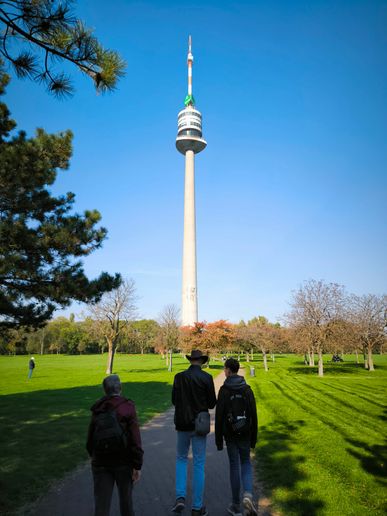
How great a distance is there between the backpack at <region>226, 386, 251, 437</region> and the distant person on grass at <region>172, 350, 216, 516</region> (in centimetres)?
27

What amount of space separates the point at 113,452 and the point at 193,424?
159 centimetres

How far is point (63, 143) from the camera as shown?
9688 mm

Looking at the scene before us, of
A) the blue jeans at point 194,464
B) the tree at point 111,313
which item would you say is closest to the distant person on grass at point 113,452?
the blue jeans at point 194,464

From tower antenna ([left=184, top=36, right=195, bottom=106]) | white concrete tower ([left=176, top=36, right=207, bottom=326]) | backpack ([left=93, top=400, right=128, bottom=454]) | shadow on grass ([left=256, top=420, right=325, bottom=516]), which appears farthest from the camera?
tower antenna ([left=184, top=36, right=195, bottom=106])

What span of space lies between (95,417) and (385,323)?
137 feet

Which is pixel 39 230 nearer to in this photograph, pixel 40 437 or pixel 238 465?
pixel 40 437

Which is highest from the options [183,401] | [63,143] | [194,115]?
[194,115]

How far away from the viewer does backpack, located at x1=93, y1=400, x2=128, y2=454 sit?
3.33m

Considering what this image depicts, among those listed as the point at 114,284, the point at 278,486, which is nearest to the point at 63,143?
the point at 114,284

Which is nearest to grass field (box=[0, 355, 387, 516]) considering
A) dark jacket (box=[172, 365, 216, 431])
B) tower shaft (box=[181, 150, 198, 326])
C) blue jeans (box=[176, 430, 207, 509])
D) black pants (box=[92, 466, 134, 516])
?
blue jeans (box=[176, 430, 207, 509])

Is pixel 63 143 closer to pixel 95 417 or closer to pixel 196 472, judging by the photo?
pixel 95 417

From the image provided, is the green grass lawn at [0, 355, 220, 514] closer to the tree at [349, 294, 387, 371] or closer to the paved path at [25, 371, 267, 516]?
the paved path at [25, 371, 267, 516]

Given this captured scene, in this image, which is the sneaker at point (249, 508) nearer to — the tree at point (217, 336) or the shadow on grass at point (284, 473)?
the shadow on grass at point (284, 473)

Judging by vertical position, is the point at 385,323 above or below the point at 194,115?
below
